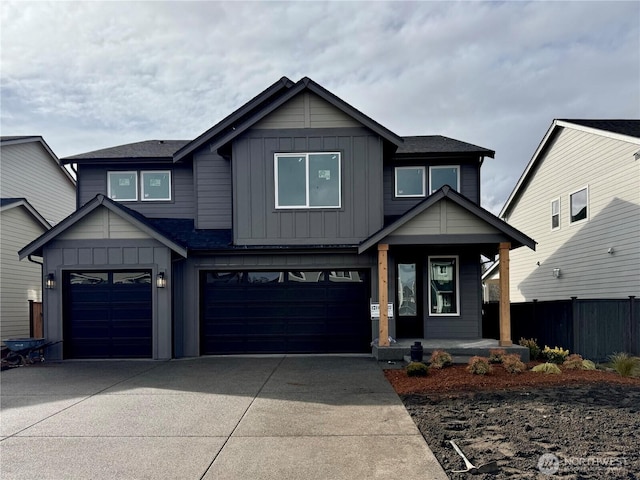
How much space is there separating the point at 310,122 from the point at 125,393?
781cm

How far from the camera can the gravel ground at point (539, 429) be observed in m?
4.76

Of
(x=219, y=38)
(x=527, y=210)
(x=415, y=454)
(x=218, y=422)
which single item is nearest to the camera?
(x=415, y=454)

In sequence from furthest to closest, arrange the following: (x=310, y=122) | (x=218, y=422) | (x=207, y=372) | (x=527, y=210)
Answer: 1. (x=527, y=210)
2. (x=310, y=122)
3. (x=207, y=372)
4. (x=218, y=422)

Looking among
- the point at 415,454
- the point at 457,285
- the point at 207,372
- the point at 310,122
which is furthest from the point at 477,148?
the point at 415,454

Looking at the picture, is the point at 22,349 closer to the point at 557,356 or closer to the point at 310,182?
the point at 310,182

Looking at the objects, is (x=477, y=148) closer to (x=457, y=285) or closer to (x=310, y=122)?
(x=457, y=285)

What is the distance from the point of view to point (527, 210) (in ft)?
65.7

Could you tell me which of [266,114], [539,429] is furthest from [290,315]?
[539,429]

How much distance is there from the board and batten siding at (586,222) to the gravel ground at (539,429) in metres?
6.42

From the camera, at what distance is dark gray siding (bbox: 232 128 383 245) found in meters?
12.5

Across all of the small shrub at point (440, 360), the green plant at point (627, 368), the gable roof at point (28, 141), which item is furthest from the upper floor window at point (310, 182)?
the gable roof at point (28, 141)

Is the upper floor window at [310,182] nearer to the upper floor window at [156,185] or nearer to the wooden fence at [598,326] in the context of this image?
the upper floor window at [156,185]
